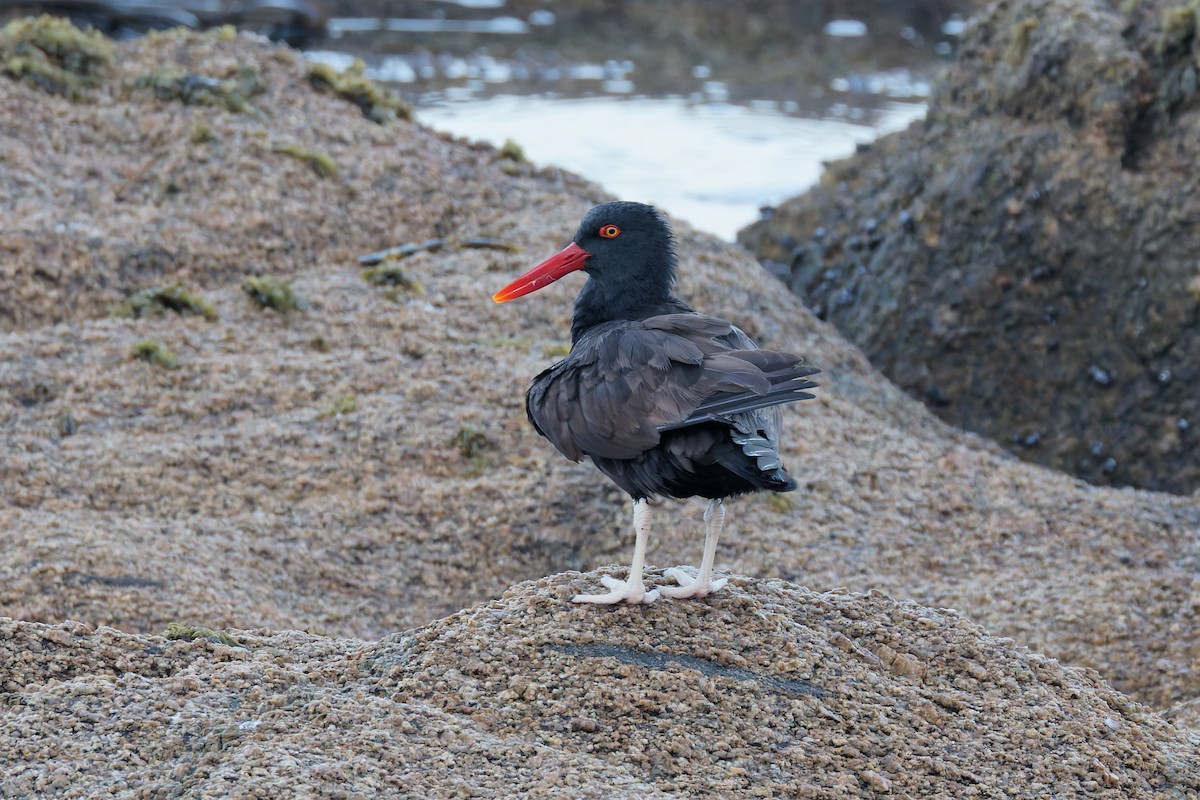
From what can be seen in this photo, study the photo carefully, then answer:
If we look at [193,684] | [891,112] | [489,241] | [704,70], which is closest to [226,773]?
[193,684]

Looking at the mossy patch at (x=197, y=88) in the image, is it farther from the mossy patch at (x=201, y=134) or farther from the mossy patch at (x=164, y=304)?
the mossy patch at (x=164, y=304)

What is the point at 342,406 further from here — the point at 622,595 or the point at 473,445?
the point at 622,595

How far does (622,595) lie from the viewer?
13.4 feet

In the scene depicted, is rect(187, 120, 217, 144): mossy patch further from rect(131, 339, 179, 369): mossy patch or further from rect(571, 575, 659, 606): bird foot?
rect(571, 575, 659, 606): bird foot

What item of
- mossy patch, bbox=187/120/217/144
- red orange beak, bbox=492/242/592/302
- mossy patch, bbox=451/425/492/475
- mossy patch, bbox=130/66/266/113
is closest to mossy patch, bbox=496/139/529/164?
mossy patch, bbox=130/66/266/113

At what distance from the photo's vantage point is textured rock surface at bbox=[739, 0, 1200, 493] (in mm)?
7762

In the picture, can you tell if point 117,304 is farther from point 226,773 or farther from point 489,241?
point 226,773

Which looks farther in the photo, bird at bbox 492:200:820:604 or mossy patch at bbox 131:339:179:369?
mossy patch at bbox 131:339:179:369

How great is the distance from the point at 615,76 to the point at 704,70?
1.34 metres

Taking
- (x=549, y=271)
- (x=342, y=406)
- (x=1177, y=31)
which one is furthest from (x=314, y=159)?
(x=1177, y=31)

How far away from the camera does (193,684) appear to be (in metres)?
3.79

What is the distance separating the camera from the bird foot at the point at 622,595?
407 centimetres

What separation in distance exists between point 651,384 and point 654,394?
50 millimetres

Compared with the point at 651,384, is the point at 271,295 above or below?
below
